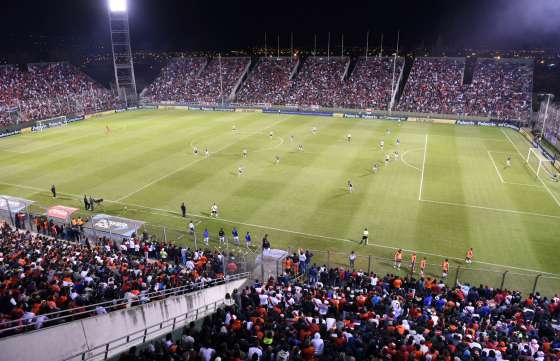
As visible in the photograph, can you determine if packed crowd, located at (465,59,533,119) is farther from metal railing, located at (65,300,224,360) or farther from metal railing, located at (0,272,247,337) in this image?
metal railing, located at (65,300,224,360)

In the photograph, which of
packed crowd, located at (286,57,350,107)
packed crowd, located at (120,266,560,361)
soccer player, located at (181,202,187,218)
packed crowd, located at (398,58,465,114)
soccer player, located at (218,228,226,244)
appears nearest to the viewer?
packed crowd, located at (120,266,560,361)

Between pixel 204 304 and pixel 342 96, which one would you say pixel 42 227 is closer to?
pixel 204 304

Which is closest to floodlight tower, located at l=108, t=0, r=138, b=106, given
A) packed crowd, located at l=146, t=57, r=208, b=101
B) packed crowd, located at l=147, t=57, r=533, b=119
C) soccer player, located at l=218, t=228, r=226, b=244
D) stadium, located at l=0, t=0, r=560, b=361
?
stadium, located at l=0, t=0, r=560, b=361

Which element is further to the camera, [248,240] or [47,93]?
[47,93]

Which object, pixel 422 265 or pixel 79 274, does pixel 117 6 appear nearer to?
pixel 79 274

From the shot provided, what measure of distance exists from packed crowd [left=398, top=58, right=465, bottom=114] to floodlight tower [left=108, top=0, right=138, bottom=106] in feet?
171

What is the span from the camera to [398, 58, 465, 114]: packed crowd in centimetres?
6675

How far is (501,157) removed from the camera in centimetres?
4138

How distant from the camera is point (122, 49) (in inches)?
3081

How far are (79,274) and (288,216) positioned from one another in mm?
15263

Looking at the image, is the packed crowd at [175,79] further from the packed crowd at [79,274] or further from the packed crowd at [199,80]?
the packed crowd at [79,274]

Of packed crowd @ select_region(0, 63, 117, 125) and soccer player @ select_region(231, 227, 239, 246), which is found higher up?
packed crowd @ select_region(0, 63, 117, 125)

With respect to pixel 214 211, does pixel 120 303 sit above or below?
above

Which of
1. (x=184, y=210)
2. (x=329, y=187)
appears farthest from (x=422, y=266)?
(x=184, y=210)
